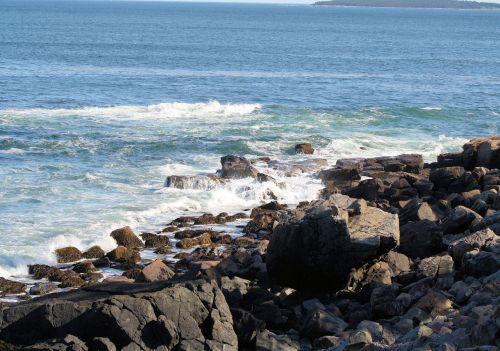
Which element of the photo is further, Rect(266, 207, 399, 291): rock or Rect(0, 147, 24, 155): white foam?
Rect(0, 147, 24, 155): white foam

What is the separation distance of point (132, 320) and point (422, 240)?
9101mm

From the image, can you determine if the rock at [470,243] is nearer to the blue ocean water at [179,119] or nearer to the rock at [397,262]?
the rock at [397,262]

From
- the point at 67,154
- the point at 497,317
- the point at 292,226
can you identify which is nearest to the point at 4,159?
the point at 67,154

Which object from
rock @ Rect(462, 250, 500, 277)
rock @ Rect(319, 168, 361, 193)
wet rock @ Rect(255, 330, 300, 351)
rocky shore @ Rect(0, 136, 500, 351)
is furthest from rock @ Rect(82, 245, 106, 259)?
rock @ Rect(319, 168, 361, 193)

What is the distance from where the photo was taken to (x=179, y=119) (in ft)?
159

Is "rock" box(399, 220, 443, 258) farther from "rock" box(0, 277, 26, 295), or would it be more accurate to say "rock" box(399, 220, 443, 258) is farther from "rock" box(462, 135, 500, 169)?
"rock" box(462, 135, 500, 169)

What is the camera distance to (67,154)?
37500mm

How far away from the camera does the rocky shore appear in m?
13.9

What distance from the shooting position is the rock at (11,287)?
67.0 ft

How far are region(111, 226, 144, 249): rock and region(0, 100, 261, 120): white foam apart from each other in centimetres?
2371

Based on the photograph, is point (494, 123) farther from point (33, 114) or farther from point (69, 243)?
point (69, 243)

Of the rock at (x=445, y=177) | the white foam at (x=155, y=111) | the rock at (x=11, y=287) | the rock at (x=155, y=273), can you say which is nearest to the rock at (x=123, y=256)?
the rock at (x=11, y=287)

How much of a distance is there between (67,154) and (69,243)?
13.6 metres

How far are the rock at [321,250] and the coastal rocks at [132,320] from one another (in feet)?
→ 12.6
